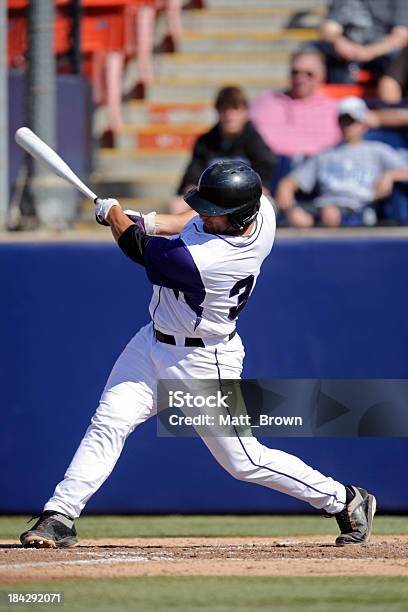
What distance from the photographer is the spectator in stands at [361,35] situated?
1046cm

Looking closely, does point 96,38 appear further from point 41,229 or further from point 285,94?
point 41,229

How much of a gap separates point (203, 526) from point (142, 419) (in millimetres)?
1354

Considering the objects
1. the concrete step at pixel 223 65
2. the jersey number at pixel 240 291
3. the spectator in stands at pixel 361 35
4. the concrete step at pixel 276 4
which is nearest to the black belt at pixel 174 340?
the jersey number at pixel 240 291

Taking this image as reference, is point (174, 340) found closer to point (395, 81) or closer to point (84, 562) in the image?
point (84, 562)

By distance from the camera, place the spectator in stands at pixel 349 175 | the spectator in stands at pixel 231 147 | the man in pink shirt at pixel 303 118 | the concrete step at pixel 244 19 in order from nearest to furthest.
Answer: the spectator in stands at pixel 231 147 < the spectator in stands at pixel 349 175 < the man in pink shirt at pixel 303 118 < the concrete step at pixel 244 19

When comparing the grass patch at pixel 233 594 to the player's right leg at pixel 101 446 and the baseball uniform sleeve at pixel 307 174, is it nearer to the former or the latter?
the player's right leg at pixel 101 446

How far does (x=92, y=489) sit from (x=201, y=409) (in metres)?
0.58

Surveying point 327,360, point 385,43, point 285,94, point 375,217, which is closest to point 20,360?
point 327,360

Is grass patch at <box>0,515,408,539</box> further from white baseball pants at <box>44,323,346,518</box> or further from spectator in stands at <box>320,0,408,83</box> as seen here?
spectator in stands at <box>320,0,408,83</box>

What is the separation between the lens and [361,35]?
10.6m

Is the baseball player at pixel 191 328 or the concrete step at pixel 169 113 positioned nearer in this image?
the baseball player at pixel 191 328

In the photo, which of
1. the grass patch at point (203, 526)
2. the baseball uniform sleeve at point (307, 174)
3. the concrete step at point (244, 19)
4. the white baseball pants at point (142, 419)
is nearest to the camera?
the white baseball pants at point (142, 419)

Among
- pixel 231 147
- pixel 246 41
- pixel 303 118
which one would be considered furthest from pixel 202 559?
pixel 246 41

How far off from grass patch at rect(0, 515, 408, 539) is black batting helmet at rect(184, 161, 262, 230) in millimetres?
1918
